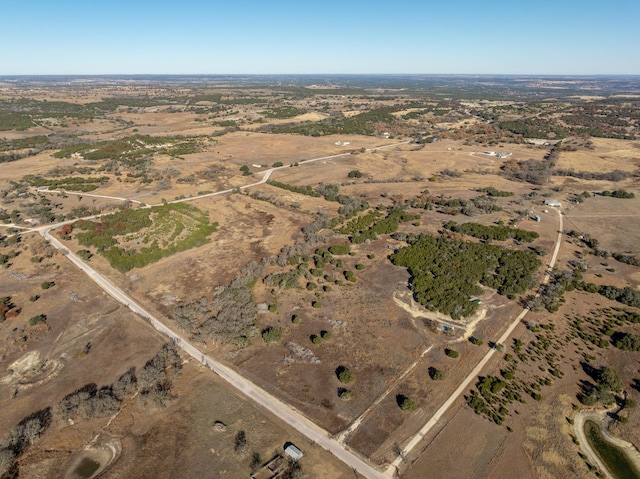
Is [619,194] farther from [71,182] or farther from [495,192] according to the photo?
[71,182]

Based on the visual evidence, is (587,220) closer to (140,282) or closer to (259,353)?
(259,353)

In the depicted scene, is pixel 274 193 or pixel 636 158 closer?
pixel 274 193

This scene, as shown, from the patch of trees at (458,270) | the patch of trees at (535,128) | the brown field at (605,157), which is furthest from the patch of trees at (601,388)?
the patch of trees at (535,128)

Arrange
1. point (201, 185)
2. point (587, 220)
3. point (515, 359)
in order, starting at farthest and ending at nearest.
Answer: point (201, 185) → point (587, 220) → point (515, 359)

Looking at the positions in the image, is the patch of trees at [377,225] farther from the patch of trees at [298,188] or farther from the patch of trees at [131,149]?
the patch of trees at [131,149]

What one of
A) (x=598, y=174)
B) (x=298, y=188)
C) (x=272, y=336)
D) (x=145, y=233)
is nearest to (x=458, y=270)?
(x=272, y=336)

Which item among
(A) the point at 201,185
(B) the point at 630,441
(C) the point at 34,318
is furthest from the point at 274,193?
(B) the point at 630,441

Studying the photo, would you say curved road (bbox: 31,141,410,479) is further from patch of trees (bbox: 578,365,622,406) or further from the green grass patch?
patch of trees (bbox: 578,365,622,406)
